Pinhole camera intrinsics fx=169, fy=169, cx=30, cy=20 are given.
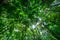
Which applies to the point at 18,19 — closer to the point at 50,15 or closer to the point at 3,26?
the point at 3,26

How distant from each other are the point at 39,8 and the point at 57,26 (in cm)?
49

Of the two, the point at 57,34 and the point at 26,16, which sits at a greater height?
the point at 26,16

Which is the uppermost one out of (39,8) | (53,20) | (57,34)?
(39,8)

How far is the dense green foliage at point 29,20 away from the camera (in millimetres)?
3133

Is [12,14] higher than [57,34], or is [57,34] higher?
[12,14]

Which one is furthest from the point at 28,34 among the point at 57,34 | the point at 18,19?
the point at 57,34

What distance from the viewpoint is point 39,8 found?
129 inches

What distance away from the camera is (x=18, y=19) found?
3.21 m

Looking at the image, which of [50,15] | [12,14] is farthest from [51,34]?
[12,14]

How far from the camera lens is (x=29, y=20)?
127 inches

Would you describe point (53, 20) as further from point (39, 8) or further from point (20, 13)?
point (20, 13)

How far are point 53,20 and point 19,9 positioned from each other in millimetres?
689

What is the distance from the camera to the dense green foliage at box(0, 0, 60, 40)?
313 cm

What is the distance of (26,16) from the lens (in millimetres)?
3234
